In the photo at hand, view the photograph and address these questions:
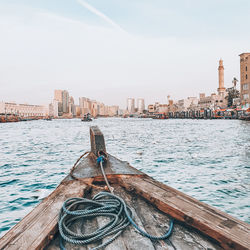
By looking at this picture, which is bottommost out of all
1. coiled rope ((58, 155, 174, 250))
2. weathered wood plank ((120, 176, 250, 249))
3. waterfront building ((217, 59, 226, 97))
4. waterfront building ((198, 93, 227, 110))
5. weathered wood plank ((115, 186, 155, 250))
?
weathered wood plank ((115, 186, 155, 250))

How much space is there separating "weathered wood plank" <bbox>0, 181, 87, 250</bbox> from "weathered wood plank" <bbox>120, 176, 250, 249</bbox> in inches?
55.0

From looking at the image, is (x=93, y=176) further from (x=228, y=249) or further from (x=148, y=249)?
(x=228, y=249)

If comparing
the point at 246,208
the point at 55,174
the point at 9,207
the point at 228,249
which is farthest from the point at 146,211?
the point at 55,174

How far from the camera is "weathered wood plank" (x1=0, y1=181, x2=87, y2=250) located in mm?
2201

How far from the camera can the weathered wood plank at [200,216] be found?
7.22ft

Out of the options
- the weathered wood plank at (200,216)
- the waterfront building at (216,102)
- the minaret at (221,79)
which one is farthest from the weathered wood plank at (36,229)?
the minaret at (221,79)

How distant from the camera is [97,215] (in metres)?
2.89

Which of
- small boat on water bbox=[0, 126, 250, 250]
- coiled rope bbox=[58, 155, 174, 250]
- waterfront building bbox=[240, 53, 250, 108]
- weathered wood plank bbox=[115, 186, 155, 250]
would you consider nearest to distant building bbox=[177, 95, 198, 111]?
waterfront building bbox=[240, 53, 250, 108]

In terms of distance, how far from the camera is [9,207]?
6484 millimetres

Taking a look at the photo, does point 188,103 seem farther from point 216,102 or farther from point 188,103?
point 216,102

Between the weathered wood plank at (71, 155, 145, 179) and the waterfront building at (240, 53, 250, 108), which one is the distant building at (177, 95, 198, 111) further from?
the weathered wood plank at (71, 155, 145, 179)

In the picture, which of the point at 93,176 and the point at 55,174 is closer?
the point at 93,176

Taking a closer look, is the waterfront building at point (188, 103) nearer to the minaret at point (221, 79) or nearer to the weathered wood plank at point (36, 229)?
the minaret at point (221, 79)

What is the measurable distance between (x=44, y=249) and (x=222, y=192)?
6897mm
